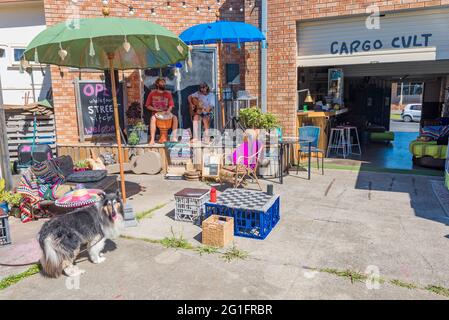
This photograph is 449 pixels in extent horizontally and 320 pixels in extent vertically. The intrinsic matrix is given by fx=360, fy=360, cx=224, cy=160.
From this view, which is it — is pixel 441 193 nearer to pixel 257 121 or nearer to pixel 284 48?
pixel 257 121

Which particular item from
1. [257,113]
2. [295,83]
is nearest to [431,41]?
[295,83]

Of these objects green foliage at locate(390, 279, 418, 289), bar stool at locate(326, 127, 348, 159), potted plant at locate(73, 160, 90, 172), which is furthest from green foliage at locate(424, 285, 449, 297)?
bar stool at locate(326, 127, 348, 159)

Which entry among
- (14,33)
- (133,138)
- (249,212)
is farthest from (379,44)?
(14,33)

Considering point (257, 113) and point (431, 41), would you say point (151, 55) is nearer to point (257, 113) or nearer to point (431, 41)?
point (257, 113)

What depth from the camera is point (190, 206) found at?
5.53 metres

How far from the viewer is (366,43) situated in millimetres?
8719

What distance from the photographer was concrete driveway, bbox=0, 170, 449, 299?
361 centimetres

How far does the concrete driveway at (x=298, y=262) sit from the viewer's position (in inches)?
142

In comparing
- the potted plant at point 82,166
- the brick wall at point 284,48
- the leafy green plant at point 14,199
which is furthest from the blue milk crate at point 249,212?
the brick wall at point 284,48

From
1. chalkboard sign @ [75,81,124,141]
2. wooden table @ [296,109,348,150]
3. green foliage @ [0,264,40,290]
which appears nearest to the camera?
green foliage @ [0,264,40,290]

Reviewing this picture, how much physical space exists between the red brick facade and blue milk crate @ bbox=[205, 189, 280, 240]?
4781mm

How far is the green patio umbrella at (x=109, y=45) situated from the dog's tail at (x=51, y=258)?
2074 mm

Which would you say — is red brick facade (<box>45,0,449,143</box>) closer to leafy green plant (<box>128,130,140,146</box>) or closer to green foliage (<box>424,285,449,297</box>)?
leafy green plant (<box>128,130,140,146</box>)

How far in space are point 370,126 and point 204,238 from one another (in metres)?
12.4
